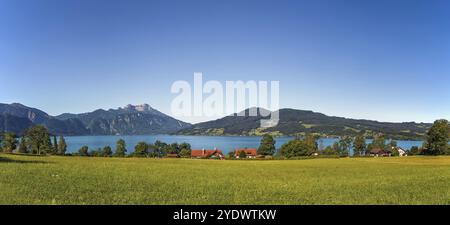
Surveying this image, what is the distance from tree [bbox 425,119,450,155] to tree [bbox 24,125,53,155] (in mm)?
132755

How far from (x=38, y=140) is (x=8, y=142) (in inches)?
376

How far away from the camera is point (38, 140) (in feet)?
406

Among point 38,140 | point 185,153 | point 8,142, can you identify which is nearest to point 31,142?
point 38,140

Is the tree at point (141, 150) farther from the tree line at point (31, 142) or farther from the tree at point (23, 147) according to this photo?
the tree at point (23, 147)

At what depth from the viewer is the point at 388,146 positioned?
190875 mm

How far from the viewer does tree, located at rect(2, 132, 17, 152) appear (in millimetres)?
116250

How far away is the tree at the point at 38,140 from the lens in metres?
123


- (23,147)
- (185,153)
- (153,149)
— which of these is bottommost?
(185,153)

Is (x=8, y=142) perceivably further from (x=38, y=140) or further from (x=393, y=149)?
(x=393, y=149)
